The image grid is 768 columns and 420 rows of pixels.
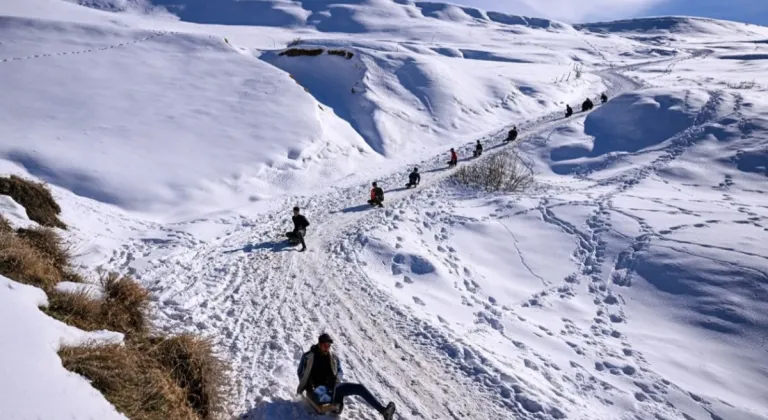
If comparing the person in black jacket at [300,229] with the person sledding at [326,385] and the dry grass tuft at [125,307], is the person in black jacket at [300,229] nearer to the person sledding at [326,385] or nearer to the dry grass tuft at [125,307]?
the dry grass tuft at [125,307]

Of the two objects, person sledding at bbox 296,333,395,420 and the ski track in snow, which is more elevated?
person sledding at bbox 296,333,395,420

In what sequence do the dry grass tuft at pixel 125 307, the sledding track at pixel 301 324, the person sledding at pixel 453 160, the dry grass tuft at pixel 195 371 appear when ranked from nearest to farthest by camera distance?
1. the dry grass tuft at pixel 195 371
2. the dry grass tuft at pixel 125 307
3. the sledding track at pixel 301 324
4. the person sledding at pixel 453 160

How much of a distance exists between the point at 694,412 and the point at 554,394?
7.33ft

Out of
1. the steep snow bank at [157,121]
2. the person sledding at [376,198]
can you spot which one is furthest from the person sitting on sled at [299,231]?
the steep snow bank at [157,121]

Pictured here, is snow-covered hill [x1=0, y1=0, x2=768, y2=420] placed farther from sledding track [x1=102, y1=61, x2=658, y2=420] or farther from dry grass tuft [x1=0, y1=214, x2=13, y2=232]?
dry grass tuft [x1=0, y1=214, x2=13, y2=232]

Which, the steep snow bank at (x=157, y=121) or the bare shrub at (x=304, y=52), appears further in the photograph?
the bare shrub at (x=304, y=52)

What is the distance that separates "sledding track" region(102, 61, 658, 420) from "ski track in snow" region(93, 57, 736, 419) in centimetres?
2

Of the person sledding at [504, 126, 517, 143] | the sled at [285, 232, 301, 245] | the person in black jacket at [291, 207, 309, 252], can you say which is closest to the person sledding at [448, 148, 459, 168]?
the person sledding at [504, 126, 517, 143]

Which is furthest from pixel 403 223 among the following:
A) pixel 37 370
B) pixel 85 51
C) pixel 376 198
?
pixel 85 51

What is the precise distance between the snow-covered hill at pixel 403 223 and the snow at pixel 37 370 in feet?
0.26

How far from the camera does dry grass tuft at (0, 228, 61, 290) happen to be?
22.0 feet

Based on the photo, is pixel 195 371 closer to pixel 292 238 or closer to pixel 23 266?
pixel 23 266

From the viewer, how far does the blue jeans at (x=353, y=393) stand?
6754 millimetres

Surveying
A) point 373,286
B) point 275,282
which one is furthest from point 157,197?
point 373,286
